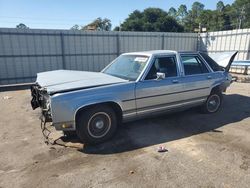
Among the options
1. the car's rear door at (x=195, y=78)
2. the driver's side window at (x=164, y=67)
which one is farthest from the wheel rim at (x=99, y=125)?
the car's rear door at (x=195, y=78)

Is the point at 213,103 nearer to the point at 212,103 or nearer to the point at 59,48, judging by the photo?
the point at 212,103

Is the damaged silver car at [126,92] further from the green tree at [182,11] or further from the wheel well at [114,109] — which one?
the green tree at [182,11]

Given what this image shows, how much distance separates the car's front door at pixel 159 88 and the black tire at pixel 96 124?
66 centimetres

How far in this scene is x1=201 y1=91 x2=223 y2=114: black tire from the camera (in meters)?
6.06

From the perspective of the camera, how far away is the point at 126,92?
Answer: 173 inches

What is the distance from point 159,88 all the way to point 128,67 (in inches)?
35.4

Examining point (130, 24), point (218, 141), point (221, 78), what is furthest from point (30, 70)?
point (130, 24)

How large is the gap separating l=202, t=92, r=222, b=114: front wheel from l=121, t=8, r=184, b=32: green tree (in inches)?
1548

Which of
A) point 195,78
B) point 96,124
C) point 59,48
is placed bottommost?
point 96,124

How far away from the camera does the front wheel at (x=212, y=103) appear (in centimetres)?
606

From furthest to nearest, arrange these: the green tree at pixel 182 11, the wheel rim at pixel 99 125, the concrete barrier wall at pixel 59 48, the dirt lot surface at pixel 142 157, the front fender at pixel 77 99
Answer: the green tree at pixel 182 11
the concrete barrier wall at pixel 59 48
the wheel rim at pixel 99 125
the front fender at pixel 77 99
the dirt lot surface at pixel 142 157

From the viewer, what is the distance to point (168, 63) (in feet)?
16.9

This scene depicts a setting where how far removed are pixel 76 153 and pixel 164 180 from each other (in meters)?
1.70

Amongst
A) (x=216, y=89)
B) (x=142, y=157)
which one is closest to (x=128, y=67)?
(x=142, y=157)
